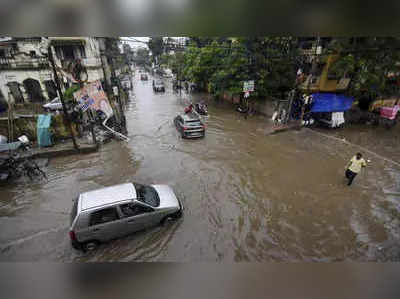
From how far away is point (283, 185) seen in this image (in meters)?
7.94

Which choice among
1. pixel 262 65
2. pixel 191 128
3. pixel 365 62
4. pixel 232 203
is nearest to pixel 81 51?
pixel 191 128

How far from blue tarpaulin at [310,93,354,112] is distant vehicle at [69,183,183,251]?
12815 mm

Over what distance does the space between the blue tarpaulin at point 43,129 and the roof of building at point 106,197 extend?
735cm

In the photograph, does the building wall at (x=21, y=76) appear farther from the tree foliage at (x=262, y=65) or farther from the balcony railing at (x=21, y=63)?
the tree foliage at (x=262, y=65)

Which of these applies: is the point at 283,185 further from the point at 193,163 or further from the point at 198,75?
the point at 198,75

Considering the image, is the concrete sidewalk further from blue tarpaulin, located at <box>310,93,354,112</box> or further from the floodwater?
blue tarpaulin, located at <box>310,93,354,112</box>

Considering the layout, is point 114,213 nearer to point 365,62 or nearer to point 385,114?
point 365,62

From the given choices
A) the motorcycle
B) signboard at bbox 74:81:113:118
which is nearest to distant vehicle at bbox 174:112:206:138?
signboard at bbox 74:81:113:118

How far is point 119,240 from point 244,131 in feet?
36.3

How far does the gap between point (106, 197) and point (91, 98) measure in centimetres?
683

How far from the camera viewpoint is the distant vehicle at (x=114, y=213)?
4.98 metres

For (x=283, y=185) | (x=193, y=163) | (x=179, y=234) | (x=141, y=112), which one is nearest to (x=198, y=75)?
(x=141, y=112)

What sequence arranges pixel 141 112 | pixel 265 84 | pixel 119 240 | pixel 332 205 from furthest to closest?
1. pixel 141 112
2. pixel 265 84
3. pixel 332 205
4. pixel 119 240

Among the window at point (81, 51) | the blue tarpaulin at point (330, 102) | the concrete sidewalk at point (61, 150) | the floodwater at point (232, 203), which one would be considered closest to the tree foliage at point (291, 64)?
the blue tarpaulin at point (330, 102)
